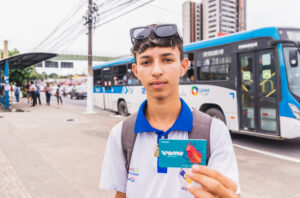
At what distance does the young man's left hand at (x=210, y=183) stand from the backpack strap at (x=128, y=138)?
1.73ft

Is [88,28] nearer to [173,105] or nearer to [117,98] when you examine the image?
[117,98]

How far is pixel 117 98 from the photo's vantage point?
13.3 metres

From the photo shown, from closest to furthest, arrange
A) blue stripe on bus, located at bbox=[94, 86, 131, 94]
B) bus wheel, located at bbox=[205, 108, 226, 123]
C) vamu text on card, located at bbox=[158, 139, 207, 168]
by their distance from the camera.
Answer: vamu text on card, located at bbox=[158, 139, 207, 168] < bus wheel, located at bbox=[205, 108, 226, 123] < blue stripe on bus, located at bbox=[94, 86, 131, 94]

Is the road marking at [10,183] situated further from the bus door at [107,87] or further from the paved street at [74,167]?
the bus door at [107,87]

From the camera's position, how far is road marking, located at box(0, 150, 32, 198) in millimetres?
4024

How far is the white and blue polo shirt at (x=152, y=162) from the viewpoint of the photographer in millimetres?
1321

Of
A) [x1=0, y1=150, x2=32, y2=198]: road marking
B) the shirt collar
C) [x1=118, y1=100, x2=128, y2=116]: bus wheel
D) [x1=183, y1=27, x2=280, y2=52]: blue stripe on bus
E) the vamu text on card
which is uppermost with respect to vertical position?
[x1=183, y1=27, x2=280, y2=52]: blue stripe on bus

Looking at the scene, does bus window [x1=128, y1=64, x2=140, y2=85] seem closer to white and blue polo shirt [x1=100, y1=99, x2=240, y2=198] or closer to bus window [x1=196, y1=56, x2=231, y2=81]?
bus window [x1=196, y1=56, x2=231, y2=81]

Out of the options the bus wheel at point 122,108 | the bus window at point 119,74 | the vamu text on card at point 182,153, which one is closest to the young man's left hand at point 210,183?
the vamu text on card at point 182,153

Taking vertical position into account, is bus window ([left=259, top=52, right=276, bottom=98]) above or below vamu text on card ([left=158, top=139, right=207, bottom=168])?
above

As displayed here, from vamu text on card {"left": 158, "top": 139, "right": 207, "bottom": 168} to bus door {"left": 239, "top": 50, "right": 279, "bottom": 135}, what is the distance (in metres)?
6.14

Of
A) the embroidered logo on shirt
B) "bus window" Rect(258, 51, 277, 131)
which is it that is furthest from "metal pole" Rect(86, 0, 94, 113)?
the embroidered logo on shirt

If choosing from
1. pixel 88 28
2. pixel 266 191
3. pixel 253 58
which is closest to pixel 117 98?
pixel 88 28

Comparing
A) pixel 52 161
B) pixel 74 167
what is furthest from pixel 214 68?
pixel 52 161
